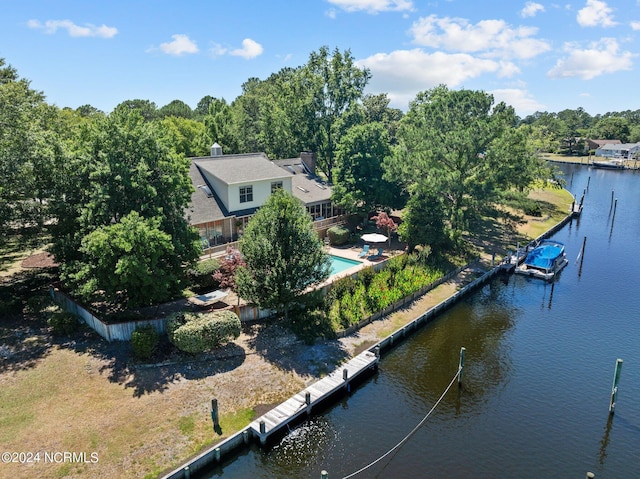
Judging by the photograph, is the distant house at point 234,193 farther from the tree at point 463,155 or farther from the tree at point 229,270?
the tree at point 463,155

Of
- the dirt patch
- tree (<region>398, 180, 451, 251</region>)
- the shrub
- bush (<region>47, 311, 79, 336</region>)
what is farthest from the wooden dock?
the dirt patch

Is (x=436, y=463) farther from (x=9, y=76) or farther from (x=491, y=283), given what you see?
(x=9, y=76)

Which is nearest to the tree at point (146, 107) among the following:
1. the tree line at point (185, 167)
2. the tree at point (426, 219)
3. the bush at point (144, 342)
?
the tree line at point (185, 167)

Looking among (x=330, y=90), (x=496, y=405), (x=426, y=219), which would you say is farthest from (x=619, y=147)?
(x=496, y=405)

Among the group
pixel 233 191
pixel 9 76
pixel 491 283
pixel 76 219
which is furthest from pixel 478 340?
pixel 9 76

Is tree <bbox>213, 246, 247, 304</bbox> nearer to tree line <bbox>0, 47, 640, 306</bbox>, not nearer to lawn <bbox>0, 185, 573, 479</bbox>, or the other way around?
tree line <bbox>0, 47, 640, 306</bbox>

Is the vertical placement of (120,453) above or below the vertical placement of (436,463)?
above
